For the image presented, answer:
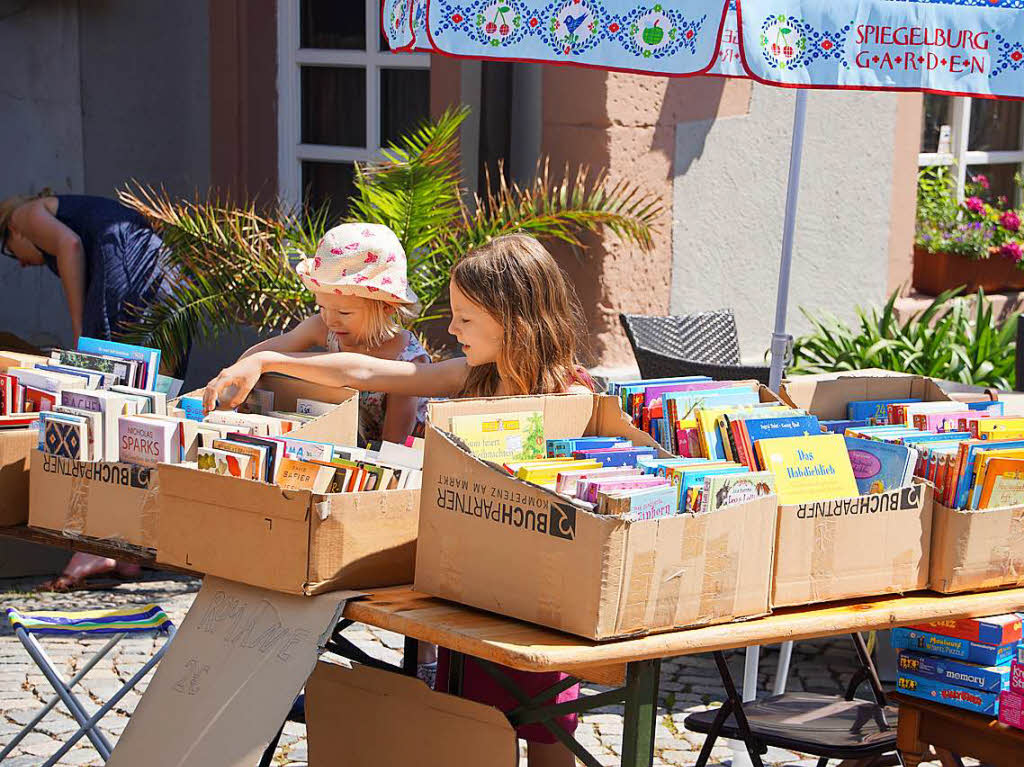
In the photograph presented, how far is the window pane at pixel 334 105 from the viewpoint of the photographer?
800cm

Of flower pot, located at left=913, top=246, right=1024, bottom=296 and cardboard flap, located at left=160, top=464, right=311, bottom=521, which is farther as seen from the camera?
flower pot, located at left=913, top=246, right=1024, bottom=296

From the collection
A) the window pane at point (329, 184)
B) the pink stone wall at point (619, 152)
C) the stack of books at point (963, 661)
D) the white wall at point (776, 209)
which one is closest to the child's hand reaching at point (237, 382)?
the stack of books at point (963, 661)

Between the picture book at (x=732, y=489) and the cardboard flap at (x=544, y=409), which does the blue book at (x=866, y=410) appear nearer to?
the cardboard flap at (x=544, y=409)

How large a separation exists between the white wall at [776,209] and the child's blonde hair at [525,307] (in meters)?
3.61

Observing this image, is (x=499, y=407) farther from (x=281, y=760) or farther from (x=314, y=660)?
(x=281, y=760)

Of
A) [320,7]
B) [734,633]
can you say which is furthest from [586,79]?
[734,633]

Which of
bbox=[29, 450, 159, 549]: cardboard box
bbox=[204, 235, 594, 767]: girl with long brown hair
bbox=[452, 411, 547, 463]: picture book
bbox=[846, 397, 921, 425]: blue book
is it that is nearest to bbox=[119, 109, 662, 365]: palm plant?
bbox=[204, 235, 594, 767]: girl with long brown hair

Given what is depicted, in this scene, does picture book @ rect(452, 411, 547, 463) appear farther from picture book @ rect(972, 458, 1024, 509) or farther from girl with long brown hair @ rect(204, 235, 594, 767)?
picture book @ rect(972, 458, 1024, 509)

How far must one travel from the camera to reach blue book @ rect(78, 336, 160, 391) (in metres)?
3.92

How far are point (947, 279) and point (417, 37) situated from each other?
215 inches

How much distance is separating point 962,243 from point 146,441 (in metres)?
6.22

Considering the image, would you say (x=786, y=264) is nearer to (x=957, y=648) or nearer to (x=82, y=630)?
(x=957, y=648)

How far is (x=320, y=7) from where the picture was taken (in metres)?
8.05

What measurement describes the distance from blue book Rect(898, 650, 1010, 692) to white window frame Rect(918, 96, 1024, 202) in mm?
5916
